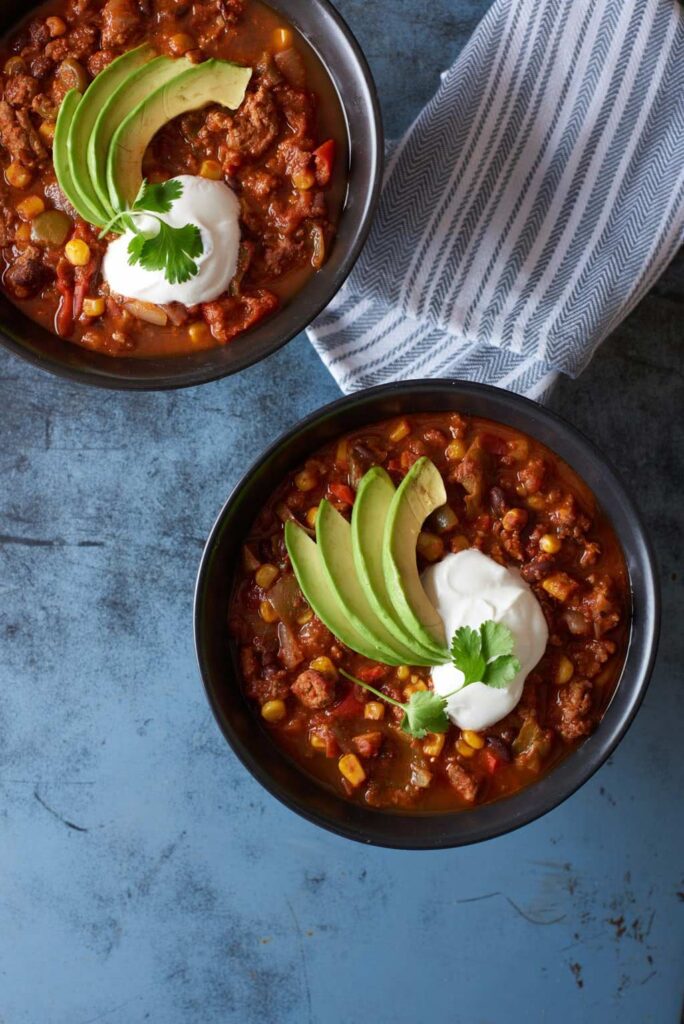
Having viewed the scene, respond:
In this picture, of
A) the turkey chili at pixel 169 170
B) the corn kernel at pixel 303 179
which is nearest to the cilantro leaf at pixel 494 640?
the turkey chili at pixel 169 170

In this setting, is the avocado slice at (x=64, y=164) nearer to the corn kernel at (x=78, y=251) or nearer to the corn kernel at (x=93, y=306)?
the corn kernel at (x=78, y=251)

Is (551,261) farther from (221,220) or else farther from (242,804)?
(242,804)

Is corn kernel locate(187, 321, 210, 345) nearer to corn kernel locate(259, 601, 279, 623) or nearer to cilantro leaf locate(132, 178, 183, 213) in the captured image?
cilantro leaf locate(132, 178, 183, 213)

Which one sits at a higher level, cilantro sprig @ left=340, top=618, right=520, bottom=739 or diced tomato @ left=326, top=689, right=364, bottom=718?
cilantro sprig @ left=340, top=618, right=520, bottom=739

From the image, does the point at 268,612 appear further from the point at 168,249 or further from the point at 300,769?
the point at 168,249

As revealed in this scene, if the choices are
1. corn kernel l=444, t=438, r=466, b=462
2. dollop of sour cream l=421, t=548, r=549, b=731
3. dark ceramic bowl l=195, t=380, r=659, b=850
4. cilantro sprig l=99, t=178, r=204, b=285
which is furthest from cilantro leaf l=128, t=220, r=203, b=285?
dollop of sour cream l=421, t=548, r=549, b=731

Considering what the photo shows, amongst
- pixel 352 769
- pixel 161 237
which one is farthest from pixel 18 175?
pixel 352 769
